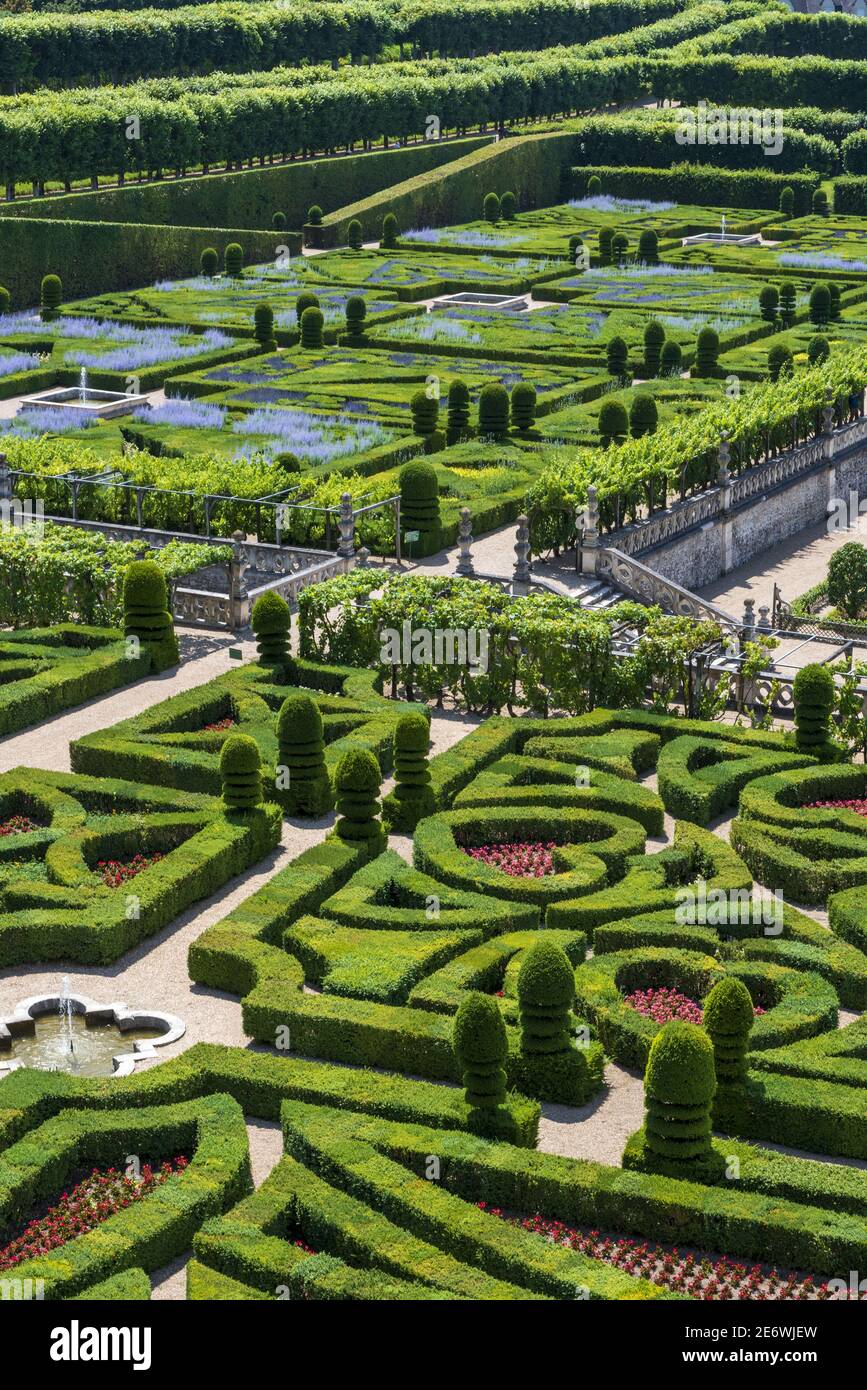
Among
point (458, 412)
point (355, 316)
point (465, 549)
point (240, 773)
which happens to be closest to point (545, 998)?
point (240, 773)

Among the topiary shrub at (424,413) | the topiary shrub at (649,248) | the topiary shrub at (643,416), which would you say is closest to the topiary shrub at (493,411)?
the topiary shrub at (424,413)

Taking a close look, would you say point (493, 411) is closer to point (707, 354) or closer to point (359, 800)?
point (707, 354)

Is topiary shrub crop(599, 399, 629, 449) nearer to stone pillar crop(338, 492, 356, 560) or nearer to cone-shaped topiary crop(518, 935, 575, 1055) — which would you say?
stone pillar crop(338, 492, 356, 560)

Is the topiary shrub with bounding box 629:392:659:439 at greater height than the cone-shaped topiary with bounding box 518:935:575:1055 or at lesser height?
greater

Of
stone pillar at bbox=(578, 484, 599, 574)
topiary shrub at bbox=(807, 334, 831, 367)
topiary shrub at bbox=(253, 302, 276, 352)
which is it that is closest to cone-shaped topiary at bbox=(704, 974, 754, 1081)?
stone pillar at bbox=(578, 484, 599, 574)

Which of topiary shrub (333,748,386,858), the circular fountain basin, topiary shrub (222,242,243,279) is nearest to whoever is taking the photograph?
the circular fountain basin
